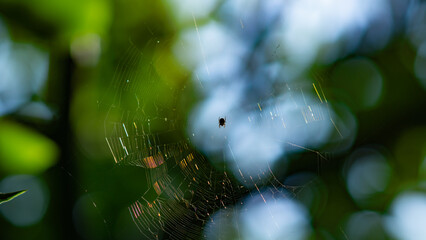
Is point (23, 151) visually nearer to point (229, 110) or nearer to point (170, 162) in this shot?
point (170, 162)

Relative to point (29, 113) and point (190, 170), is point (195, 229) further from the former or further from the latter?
point (29, 113)

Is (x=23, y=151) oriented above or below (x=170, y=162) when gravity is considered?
above

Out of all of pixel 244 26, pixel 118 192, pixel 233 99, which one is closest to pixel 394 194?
pixel 233 99

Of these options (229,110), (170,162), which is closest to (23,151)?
(170,162)

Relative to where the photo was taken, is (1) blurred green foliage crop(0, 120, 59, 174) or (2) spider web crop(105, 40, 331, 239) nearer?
(1) blurred green foliage crop(0, 120, 59, 174)

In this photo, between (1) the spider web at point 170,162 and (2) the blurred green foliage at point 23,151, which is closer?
(2) the blurred green foliage at point 23,151
